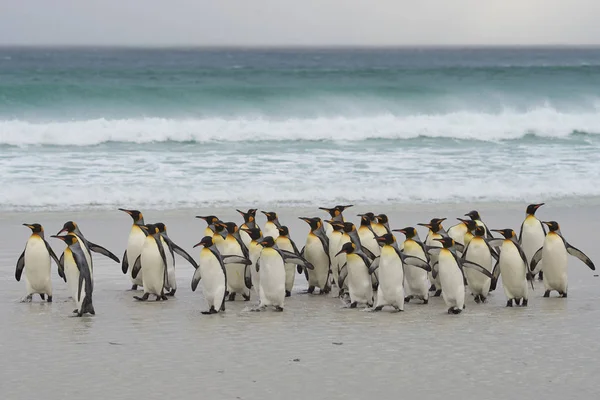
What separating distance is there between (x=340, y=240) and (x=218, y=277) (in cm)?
114

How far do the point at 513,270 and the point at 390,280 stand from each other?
872mm

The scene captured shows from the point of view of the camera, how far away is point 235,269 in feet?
24.3

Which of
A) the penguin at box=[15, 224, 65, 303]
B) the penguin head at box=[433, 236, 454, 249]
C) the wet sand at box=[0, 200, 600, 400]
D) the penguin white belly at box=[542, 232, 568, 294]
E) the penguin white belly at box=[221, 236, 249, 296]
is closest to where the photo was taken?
the wet sand at box=[0, 200, 600, 400]

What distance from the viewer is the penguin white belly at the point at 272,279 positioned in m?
A: 6.95

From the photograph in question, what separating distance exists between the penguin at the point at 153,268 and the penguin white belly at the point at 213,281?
0.41 meters

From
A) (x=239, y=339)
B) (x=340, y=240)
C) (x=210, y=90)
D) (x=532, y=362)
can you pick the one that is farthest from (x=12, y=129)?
(x=532, y=362)

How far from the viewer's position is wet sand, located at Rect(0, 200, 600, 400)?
203 inches

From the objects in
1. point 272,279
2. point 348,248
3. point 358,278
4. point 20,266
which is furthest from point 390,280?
point 20,266

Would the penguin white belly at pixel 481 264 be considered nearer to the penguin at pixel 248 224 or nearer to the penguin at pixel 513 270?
the penguin at pixel 513 270

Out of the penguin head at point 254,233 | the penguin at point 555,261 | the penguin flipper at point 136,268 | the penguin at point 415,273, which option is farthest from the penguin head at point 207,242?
the penguin at point 555,261

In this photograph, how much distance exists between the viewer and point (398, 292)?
6.86 metres

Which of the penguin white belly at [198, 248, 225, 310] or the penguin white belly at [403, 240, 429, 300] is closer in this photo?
the penguin white belly at [198, 248, 225, 310]

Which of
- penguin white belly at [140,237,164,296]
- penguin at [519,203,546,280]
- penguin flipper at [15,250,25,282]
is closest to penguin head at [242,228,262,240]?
penguin white belly at [140,237,164,296]

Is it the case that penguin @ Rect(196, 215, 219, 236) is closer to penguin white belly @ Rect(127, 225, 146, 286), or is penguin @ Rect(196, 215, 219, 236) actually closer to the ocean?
penguin white belly @ Rect(127, 225, 146, 286)
